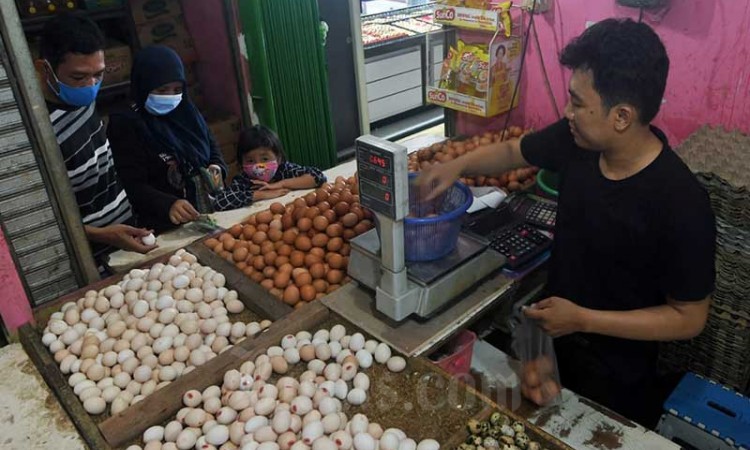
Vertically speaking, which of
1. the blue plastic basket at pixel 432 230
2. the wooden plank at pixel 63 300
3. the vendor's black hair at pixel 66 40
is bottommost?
the wooden plank at pixel 63 300

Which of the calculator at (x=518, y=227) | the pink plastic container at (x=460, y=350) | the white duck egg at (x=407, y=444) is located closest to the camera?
the white duck egg at (x=407, y=444)

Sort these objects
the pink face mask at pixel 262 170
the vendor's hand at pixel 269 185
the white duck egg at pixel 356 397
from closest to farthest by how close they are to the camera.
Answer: the white duck egg at pixel 356 397
the vendor's hand at pixel 269 185
the pink face mask at pixel 262 170

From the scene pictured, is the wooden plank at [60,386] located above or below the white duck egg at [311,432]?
above

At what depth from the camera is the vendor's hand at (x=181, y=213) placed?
236cm

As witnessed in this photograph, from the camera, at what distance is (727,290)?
7.66 feet

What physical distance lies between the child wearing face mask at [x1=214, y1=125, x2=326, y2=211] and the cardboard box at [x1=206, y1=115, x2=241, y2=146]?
1.59m

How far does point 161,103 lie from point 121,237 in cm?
82

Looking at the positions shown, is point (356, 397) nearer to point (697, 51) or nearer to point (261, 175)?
point (261, 175)

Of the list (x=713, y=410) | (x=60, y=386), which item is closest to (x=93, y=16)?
(x=60, y=386)

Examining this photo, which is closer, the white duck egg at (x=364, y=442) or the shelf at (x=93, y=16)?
the white duck egg at (x=364, y=442)

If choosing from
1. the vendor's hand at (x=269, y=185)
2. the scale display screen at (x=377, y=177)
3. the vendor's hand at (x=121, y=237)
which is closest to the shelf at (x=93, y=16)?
the vendor's hand at (x=269, y=185)

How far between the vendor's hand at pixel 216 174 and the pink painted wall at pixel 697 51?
1880 millimetres

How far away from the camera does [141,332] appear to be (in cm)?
175

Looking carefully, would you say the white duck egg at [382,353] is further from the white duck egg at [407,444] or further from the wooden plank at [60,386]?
the wooden plank at [60,386]
